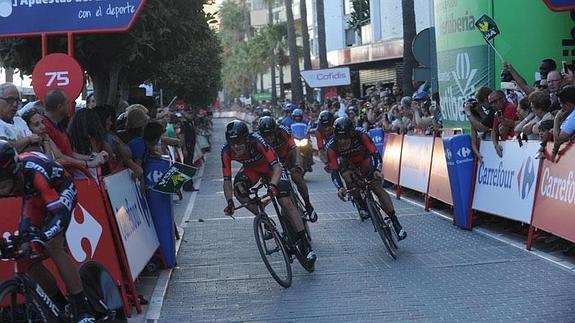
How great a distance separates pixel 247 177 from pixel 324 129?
3614mm

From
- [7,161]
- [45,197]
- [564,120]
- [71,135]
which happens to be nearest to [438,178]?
[564,120]

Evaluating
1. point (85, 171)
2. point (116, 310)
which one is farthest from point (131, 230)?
point (116, 310)

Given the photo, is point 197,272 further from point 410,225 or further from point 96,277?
point 410,225

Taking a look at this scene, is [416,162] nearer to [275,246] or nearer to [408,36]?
[275,246]

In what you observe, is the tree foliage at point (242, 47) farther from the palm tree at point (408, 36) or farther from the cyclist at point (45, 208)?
the cyclist at point (45, 208)

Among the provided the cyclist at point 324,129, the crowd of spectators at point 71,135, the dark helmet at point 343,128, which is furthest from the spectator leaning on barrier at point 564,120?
the crowd of spectators at point 71,135

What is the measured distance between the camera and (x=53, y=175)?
5.29 meters

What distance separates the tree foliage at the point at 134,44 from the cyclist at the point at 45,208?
7480mm

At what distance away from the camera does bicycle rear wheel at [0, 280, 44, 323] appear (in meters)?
4.98

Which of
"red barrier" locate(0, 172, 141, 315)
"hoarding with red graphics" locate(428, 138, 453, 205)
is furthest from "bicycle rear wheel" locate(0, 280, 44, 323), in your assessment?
"hoarding with red graphics" locate(428, 138, 453, 205)

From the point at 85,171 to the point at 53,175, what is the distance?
161 centimetres

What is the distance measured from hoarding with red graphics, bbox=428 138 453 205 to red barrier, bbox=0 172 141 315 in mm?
6684

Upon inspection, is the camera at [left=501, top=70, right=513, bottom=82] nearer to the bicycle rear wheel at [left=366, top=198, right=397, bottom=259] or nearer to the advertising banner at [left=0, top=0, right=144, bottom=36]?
the bicycle rear wheel at [left=366, top=198, right=397, bottom=259]

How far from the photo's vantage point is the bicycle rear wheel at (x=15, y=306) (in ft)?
16.4
